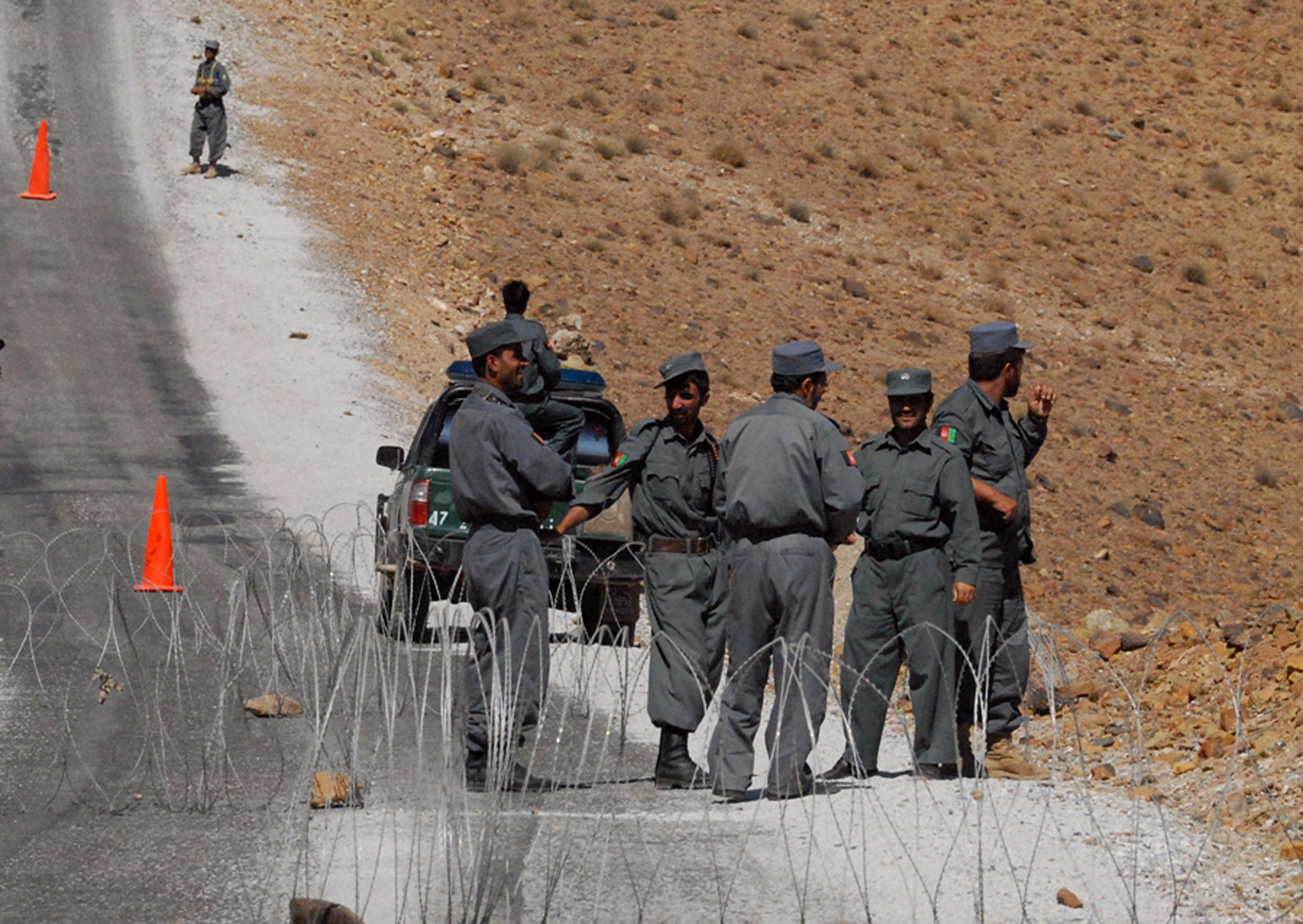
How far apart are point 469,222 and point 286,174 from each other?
2755 millimetres

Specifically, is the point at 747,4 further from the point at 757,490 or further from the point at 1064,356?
the point at 757,490

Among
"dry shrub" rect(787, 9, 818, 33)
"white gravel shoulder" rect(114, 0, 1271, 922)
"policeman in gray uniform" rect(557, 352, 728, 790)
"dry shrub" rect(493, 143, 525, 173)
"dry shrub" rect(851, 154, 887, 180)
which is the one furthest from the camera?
"dry shrub" rect(787, 9, 818, 33)

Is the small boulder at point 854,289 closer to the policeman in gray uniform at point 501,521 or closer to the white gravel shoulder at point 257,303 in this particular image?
the white gravel shoulder at point 257,303

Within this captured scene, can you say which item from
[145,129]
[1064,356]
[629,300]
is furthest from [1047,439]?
[145,129]

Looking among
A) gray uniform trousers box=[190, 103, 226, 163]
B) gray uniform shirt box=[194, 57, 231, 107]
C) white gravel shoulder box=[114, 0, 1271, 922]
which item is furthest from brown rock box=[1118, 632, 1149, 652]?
A: gray uniform trousers box=[190, 103, 226, 163]

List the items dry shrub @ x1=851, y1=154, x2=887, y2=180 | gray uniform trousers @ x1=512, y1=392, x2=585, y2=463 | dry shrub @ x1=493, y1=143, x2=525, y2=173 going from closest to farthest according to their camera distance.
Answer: gray uniform trousers @ x1=512, y1=392, x2=585, y2=463
dry shrub @ x1=493, y1=143, x2=525, y2=173
dry shrub @ x1=851, y1=154, x2=887, y2=180

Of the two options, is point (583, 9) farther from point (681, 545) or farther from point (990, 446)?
point (681, 545)

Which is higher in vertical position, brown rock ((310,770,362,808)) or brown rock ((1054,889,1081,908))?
brown rock ((1054,889,1081,908))

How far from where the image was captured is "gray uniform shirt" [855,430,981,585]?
6984 millimetres

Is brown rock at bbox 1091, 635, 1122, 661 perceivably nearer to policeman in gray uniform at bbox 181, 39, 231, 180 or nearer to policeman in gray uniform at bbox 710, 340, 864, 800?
policeman in gray uniform at bbox 710, 340, 864, 800

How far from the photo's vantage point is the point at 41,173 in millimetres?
Answer: 24391

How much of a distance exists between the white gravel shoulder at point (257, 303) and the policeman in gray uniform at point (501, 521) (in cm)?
609

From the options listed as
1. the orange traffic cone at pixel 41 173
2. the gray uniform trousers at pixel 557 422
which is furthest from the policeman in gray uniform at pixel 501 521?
the orange traffic cone at pixel 41 173

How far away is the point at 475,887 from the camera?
18.3 ft
